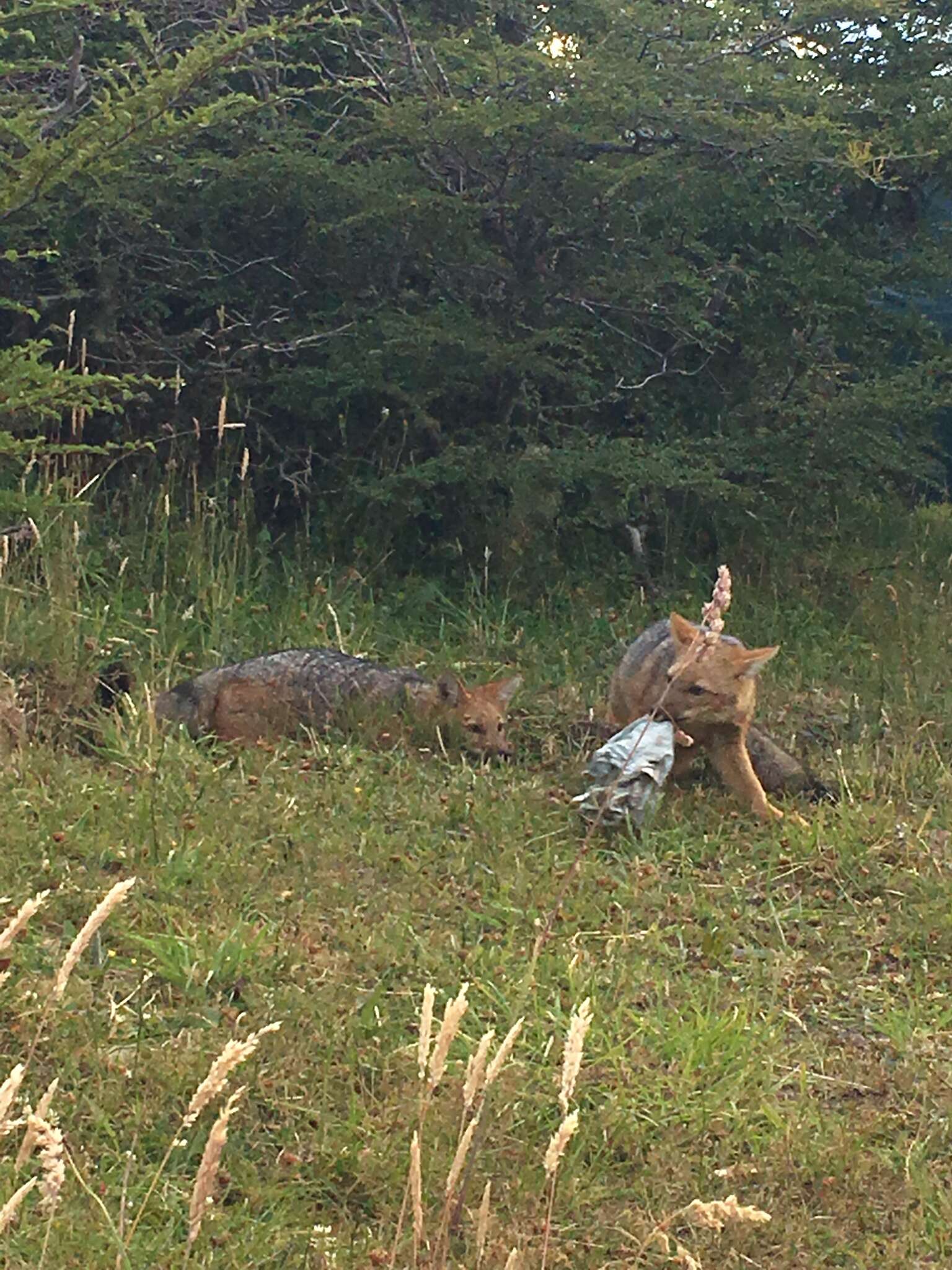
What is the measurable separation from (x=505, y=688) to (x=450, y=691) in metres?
0.26

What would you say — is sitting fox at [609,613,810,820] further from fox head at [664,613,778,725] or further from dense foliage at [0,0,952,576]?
dense foliage at [0,0,952,576]

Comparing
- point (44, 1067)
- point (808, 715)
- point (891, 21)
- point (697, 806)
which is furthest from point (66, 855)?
point (891, 21)

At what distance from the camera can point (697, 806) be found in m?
5.52

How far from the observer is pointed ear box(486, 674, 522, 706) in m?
6.22

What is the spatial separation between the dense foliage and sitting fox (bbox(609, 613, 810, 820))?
2.31m

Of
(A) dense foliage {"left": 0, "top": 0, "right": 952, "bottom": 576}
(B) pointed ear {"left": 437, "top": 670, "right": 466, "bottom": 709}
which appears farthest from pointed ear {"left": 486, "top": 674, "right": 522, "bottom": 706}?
(A) dense foliage {"left": 0, "top": 0, "right": 952, "bottom": 576}

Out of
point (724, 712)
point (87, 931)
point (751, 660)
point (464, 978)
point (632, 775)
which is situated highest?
point (87, 931)

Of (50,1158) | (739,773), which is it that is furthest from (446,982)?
(50,1158)

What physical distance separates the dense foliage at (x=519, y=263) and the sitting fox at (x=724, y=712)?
2313 mm

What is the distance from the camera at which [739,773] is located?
5582 mm

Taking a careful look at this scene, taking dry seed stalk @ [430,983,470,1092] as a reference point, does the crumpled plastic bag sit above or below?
below

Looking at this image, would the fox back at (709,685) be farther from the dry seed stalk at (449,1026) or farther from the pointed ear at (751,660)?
the dry seed stalk at (449,1026)

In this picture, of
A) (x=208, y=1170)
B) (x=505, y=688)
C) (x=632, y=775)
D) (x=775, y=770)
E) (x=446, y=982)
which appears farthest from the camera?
(x=505, y=688)

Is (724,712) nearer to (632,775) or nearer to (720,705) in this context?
(720,705)
